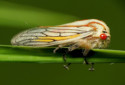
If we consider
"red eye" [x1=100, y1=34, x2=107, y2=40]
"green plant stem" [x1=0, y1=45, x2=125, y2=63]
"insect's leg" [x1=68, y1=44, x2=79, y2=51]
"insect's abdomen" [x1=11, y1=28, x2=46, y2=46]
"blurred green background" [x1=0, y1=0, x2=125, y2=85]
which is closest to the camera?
"green plant stem" [x1=0, y1=45, x2=125, y2=63]

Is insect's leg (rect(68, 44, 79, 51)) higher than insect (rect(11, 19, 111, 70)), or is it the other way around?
insect (rect(11, 19, 111, 70))

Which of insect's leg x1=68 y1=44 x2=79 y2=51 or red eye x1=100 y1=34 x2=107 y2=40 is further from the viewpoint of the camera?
red eye x1=100 y1=34 x2=107 y2=40

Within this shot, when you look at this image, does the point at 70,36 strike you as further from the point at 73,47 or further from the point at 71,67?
the point at 71,67

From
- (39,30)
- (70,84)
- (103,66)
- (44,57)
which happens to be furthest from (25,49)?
(103,66)

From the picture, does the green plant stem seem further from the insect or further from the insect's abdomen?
the insect's abdomen

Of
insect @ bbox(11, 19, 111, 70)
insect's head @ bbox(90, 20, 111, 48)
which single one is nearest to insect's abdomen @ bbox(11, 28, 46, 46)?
insect @ bbox(11, 19, 111, 70)

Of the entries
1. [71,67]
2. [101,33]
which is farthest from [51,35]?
[71,67]

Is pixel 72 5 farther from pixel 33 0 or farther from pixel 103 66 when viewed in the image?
pixel 103 66
